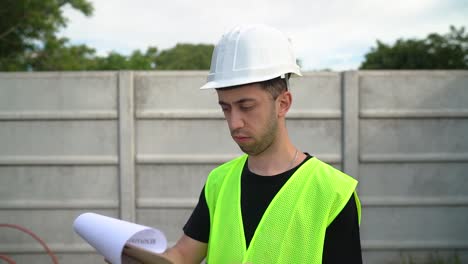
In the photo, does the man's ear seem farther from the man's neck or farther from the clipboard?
the clipboard

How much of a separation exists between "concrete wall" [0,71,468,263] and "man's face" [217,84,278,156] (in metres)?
2.91

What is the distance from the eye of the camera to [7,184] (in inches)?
171

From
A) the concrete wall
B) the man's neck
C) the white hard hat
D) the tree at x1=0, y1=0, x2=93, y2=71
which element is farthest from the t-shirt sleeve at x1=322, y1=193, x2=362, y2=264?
the tree at x1=0, y1=0, x2=93, y2=71

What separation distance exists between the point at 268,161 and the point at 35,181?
3.54 meters

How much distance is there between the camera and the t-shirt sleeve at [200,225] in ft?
5.18

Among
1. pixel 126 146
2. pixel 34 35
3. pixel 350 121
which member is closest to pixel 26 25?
pixel 34 35

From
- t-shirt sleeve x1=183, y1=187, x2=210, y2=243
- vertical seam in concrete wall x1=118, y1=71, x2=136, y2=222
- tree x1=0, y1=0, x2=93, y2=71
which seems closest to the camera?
t-shirt sleeve x1=183, y1=187, x2=210, y2=243

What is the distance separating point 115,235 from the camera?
1.25 meters

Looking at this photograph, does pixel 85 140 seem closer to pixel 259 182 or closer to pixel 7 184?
pixel 7 184

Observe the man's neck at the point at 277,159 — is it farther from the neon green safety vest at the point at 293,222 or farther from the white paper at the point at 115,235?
the white paper at the point at 115,235

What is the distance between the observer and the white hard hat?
4.33 ft

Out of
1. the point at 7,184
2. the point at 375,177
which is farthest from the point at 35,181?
the point at 375,177

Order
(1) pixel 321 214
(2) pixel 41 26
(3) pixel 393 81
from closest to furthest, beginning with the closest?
(1) pixel 321 214 < (3) pixel 393 81 < (2) pixel 41 26

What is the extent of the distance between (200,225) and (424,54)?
29672mm
